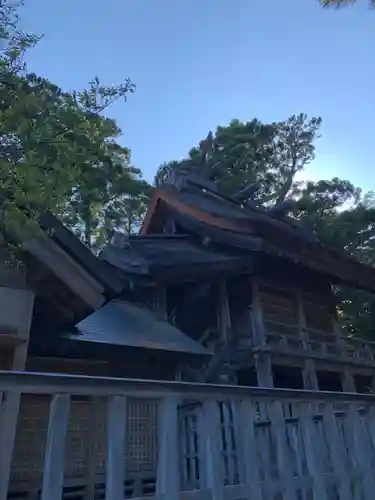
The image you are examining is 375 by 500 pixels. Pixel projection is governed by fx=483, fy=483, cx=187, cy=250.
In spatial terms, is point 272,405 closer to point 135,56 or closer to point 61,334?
point 61,334

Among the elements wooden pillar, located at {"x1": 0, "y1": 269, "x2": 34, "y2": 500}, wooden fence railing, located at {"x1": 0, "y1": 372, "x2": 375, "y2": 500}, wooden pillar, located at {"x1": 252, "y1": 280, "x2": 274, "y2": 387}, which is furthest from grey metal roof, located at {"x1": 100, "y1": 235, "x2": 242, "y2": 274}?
wooden fence railing, located at {"x1": 0, "y1": 372, "x2": 375, "y2": 500}

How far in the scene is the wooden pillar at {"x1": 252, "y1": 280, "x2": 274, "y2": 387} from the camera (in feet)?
34.9

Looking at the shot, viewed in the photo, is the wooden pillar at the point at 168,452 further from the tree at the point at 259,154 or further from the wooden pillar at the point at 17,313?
the tree at the point at 259,154

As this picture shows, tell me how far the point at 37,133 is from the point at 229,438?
2.78 meters

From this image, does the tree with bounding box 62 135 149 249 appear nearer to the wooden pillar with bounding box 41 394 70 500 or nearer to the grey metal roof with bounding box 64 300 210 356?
the grey metal roof with bounding box 64 300 210 356

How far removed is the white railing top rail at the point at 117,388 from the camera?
2.44 meters

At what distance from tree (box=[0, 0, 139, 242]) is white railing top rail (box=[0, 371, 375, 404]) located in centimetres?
160

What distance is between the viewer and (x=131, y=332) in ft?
29.8

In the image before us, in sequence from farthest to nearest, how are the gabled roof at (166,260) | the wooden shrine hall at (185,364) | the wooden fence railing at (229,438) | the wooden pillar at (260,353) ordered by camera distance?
1. the gabled roof at (166,260)
2. the wooden pillar at (260,353)
3. the wooden shrine hall at (185,364)
4. the wooden fence railing at (229,438)

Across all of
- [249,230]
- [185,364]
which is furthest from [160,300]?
[185,364]

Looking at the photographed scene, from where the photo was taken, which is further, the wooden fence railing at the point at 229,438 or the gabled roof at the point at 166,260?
the gabled roof at the point at 166,260

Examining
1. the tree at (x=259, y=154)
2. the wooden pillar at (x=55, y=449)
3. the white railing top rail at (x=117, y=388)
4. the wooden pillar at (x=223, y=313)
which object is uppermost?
the tree at (x=259, y=154)

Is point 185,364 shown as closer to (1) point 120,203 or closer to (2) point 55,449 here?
(2) point 55,449

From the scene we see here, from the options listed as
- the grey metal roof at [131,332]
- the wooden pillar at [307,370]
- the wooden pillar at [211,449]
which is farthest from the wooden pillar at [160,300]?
the wooden pillar at [211,449]
